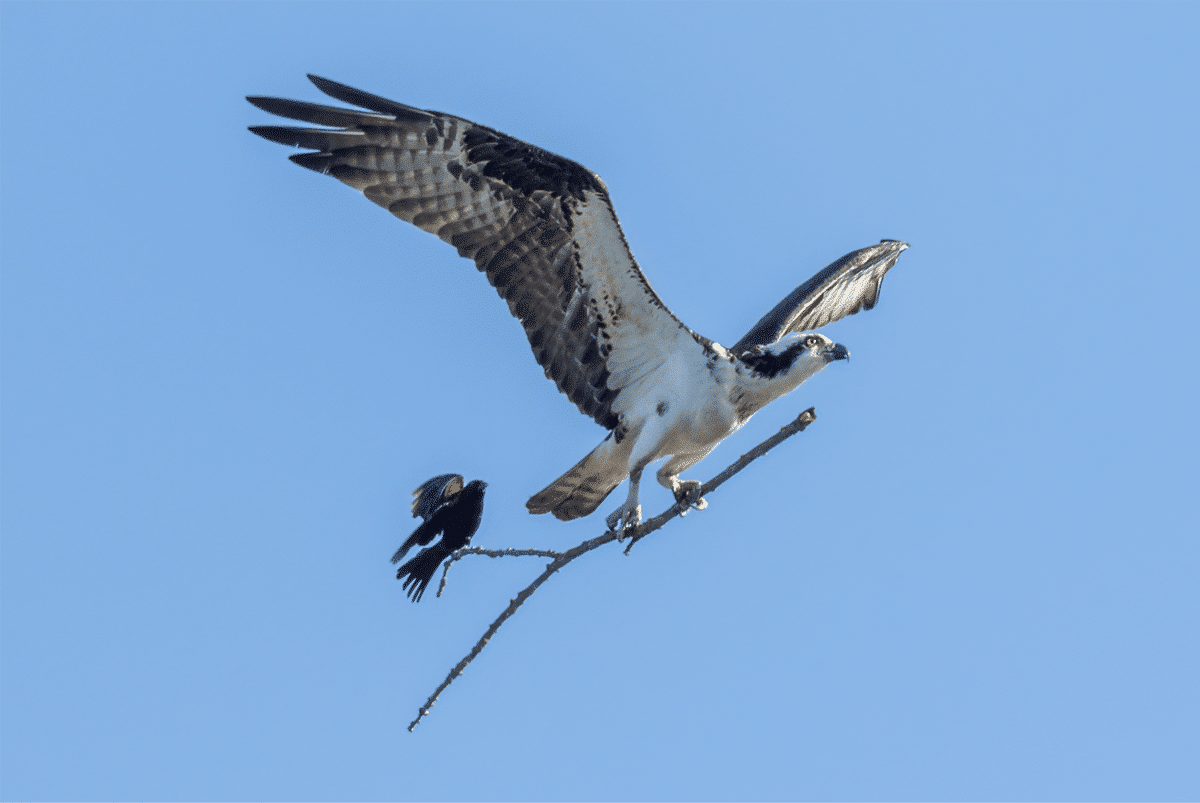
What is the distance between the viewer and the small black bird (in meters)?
7.41

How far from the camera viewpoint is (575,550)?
6355mm

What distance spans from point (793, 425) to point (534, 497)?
2.98 metres

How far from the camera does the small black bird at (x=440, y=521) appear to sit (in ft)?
24.3

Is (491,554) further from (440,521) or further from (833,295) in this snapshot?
(833,295)

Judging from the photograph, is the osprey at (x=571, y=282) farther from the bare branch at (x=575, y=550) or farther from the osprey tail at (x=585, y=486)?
the bare branch at (x=575, y=550)

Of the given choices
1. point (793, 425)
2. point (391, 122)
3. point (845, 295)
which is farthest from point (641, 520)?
point (845, 295)

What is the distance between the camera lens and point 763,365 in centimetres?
777

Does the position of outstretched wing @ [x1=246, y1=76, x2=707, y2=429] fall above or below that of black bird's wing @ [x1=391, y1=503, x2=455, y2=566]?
above

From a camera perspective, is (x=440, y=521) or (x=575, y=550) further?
(x=440, y=521)

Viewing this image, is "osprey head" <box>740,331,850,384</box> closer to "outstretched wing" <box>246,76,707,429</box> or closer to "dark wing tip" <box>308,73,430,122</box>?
"outstretched wing" <box>246,76,707,429</box>

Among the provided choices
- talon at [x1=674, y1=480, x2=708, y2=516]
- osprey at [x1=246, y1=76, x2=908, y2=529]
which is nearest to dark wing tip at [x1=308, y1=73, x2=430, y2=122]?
osprey at [x1=246, y1=76, x2=908, y2=529]

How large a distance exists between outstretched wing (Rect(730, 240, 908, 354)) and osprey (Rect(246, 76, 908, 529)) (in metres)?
1.52

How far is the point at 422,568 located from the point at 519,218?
2.33 metres

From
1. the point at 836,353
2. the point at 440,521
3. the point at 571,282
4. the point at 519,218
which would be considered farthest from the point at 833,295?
the point at 440,521
